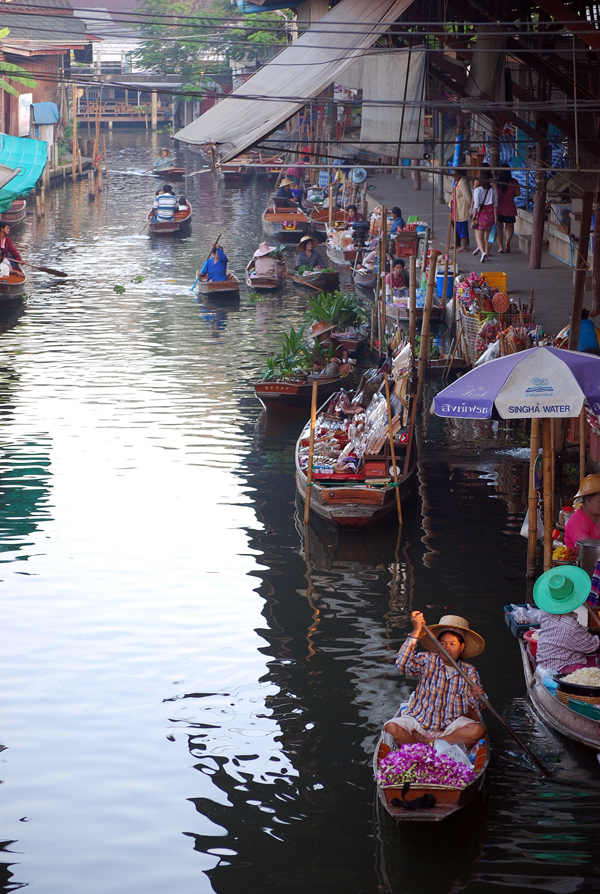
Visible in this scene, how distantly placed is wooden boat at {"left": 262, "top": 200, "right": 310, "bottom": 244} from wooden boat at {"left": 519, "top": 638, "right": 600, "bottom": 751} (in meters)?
25.0

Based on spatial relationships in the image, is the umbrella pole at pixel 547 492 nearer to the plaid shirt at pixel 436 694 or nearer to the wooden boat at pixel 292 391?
the plaid shirt at pixel 436 694

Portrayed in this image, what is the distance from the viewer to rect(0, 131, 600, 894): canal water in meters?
6.49

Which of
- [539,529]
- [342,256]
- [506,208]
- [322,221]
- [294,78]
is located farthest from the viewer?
[322,221]

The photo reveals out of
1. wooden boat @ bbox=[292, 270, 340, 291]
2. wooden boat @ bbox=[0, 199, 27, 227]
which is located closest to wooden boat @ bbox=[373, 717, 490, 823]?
wooden boat @ bbox=[292, 270, 340, 291]

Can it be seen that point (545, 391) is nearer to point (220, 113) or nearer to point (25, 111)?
point (220, 113)

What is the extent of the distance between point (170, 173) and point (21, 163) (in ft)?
64.7

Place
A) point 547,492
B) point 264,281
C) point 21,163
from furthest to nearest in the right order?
point 21,163 < point 264,281 < point 547,492

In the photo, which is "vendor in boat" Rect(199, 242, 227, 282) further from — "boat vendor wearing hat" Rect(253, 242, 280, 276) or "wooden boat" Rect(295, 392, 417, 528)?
"wooden boat" Rect(295, 392, 417, 528)

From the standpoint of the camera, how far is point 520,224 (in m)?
24.1

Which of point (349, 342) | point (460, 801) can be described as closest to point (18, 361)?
point (349, 342)

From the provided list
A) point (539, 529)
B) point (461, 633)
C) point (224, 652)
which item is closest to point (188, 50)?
point (539, 529)

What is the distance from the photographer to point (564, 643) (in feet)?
25.3

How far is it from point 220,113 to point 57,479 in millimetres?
5756

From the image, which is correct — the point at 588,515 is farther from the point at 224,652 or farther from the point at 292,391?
the point at 292,391
